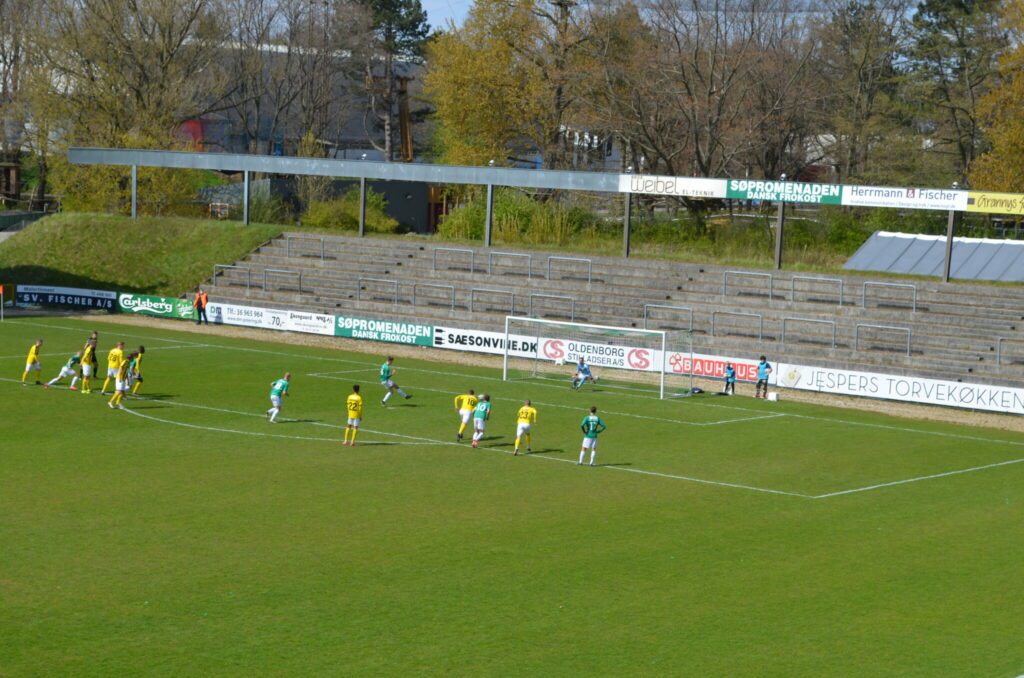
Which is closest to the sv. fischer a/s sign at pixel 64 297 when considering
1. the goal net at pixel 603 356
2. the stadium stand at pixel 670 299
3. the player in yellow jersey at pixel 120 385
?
the stadium stand at pixel 670 299

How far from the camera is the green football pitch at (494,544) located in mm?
15633

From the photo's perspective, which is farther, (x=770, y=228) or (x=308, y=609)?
(x=770, y=228)

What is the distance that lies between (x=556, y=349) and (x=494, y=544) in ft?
86.3

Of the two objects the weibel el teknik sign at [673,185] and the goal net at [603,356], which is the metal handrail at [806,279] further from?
the weibel el teknik sign at [673,185]

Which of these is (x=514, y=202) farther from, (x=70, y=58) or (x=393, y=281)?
(x=70, y=58)

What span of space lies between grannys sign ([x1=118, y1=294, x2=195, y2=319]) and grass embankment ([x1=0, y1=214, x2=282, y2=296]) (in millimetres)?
1606

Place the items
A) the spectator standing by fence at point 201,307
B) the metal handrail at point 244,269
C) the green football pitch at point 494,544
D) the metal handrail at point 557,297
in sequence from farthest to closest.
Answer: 1. the metal handrail at point 244,269
2. the spectator standing by fence at point 201,307
3. the metal handrail at point 557,297
4. the green football pitch at point 494,544

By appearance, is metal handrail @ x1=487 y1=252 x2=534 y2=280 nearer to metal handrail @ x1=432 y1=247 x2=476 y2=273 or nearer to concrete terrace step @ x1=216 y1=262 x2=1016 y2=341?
metal handrail @ x1=432 y1=247 x2=476 y2=273

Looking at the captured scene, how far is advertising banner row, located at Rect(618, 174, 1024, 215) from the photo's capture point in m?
47.7

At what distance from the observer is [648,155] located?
238 feet

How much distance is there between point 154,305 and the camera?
195ft

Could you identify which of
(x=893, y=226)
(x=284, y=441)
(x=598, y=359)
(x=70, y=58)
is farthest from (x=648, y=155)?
(x=284, y=441)

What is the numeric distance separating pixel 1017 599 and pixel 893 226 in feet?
147

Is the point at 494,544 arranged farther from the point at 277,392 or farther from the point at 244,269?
the point at 244,269
